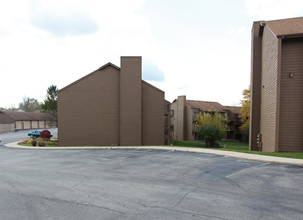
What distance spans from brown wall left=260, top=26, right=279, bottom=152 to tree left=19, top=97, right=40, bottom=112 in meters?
98.0

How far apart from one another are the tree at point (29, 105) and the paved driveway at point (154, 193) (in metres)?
95.8

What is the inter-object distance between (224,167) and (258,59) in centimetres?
1586

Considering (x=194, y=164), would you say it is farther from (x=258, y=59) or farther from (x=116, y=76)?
(x=116, y=76)

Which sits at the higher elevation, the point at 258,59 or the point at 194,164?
the point at 258,59

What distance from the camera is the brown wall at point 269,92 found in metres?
13.8

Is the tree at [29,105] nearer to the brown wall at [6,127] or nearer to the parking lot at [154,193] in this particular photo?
the brown wall at [6,127]

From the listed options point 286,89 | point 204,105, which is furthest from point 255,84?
point 204,105

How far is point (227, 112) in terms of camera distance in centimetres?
Result: 4688

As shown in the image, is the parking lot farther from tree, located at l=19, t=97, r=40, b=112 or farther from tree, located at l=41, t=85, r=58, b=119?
tree, located at l=19, t=97, r=40, b=112

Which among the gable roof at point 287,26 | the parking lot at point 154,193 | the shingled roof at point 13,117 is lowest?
the shingled roof at point 13,117

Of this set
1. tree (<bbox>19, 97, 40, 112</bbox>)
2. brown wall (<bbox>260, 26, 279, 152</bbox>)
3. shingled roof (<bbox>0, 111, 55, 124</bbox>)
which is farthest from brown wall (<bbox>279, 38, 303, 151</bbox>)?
tree (<bbox>19, 97, 40, 112</bbox>)

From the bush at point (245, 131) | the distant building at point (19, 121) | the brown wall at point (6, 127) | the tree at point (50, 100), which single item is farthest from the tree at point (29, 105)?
Answer: the bush at point (245, 131)

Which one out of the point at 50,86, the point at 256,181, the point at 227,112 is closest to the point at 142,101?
the point at 256,181

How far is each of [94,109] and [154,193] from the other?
20.4 meters
